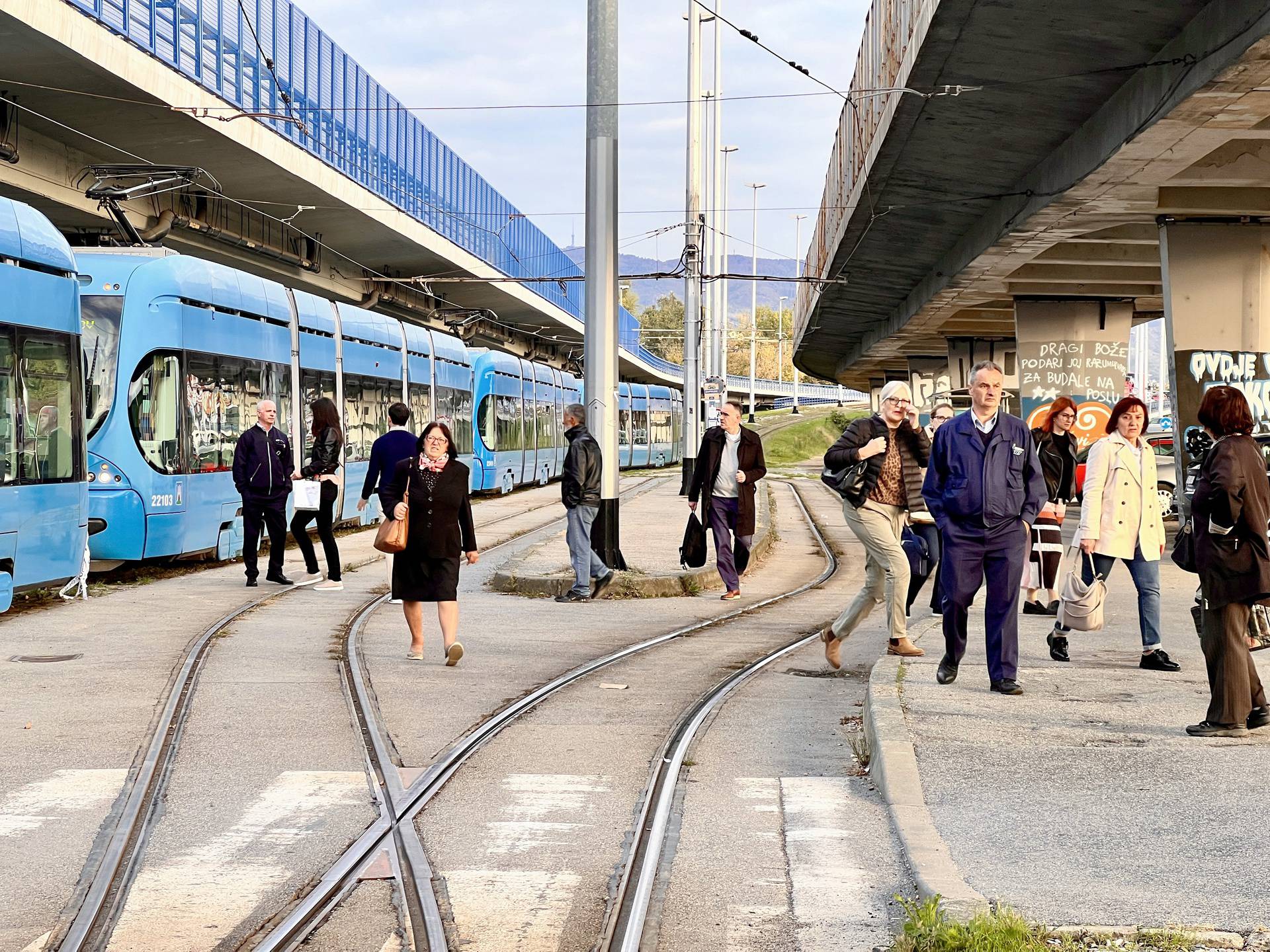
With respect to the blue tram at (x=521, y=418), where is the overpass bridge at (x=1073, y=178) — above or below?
above

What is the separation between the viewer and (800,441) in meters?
82.0

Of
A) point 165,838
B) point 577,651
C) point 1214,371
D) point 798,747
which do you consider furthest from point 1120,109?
point 165,838

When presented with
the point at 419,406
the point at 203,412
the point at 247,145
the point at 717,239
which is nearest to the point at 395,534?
the point at 203,412

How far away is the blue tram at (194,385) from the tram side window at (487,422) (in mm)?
8338

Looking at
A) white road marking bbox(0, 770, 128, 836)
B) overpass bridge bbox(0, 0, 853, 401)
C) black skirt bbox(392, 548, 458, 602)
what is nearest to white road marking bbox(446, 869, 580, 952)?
white road marking bbox(0, 770, 128, 836)

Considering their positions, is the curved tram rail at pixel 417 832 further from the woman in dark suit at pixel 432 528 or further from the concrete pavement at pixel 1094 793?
the concrete pavement at pixel 1094 793

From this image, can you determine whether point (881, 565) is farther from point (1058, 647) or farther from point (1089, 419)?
point (1089, 419)

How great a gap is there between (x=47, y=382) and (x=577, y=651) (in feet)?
15.8

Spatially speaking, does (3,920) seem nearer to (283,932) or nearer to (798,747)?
(283,932)

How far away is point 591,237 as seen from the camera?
16438 mm

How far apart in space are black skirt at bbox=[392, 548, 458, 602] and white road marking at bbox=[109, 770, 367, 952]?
3.59 meters

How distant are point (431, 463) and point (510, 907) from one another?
5.65 meters

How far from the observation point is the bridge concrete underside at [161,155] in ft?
63.0

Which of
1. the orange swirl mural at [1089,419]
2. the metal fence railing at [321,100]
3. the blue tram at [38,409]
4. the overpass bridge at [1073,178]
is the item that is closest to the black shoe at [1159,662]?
the overpass bridge at [1073,178]
